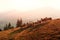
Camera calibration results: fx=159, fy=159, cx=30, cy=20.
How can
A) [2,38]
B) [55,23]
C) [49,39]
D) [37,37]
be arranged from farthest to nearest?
[55,23]
[2,38]
[37,37]
[49,39]

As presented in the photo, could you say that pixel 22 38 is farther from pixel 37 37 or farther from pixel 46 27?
pixel 46 27

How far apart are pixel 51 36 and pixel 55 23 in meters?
29.1

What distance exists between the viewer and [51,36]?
341ft

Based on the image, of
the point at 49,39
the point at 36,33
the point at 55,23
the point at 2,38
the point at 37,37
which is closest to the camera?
the point at 49,39

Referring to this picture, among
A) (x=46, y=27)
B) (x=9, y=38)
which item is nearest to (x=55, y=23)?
(x=46, y=27)

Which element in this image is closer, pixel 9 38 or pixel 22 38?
pixel 22 38

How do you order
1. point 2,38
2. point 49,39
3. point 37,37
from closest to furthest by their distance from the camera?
point 49,39
point 37,37
point 2,38

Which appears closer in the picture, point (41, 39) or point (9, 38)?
point (41, 39)

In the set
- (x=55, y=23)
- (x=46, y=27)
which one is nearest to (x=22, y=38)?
(x=46, y=27)

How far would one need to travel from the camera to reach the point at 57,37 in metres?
99.2

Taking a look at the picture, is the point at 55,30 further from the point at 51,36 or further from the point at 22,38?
the point at 22,38

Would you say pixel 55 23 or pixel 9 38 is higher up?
pixel 55 23

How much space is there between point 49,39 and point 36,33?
17293 millimetres

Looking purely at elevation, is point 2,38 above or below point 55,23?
below
